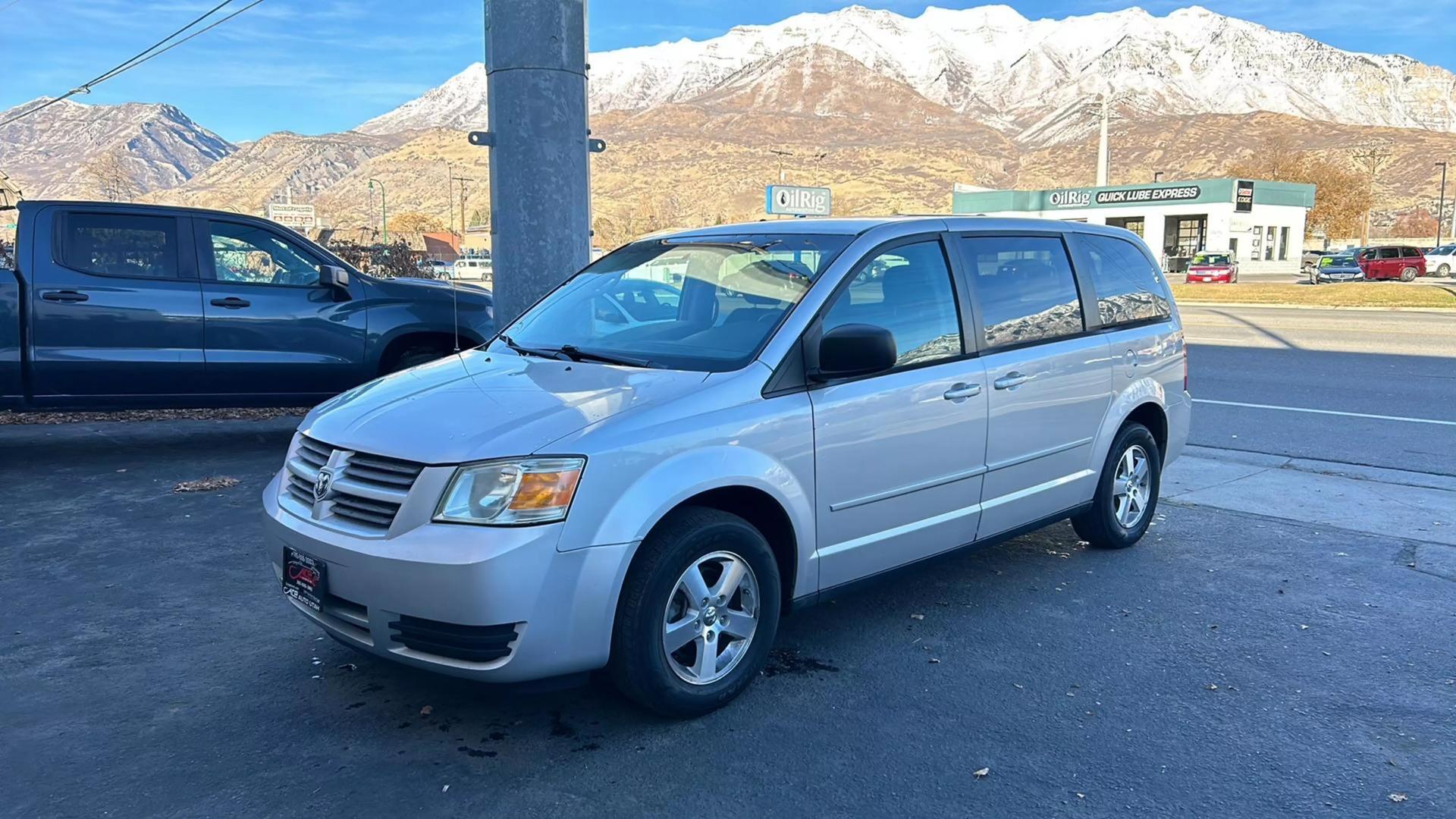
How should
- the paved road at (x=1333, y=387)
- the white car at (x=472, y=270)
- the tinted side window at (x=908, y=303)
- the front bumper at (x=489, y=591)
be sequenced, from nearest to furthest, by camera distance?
the front bumper at (x=489, y=591)
the tinted side window at (x=908, y=303)
the paved road at (x=1333, y=387)
the white car at (x=472, y=270)

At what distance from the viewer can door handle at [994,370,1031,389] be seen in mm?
4727

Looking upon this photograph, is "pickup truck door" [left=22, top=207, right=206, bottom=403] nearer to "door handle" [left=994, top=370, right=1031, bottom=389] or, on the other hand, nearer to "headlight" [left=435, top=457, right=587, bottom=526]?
"headlight" [left=435, top=457, right=587, bottom=526]

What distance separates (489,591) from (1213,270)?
164 feet

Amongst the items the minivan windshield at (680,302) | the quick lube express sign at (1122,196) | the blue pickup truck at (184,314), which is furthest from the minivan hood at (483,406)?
the quick lube express sign at (1122,196)

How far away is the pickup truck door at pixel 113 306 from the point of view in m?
7.30

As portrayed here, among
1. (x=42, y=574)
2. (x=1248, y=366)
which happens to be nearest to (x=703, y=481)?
(x=42, y=574)

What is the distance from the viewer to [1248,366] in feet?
47.9

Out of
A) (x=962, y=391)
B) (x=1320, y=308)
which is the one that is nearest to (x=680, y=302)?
(x=962, y=391)

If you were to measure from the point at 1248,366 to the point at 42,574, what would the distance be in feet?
46.6

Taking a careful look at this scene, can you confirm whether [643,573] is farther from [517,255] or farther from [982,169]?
[982,169]

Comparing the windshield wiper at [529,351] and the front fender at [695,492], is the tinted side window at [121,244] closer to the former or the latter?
the windshield wiper at [529,351]

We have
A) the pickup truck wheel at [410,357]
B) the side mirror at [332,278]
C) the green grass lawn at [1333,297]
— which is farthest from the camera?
the green grass lawn at [1333,297]

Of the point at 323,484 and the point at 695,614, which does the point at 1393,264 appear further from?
the point at 323,484

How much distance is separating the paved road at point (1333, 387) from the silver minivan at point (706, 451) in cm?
436
